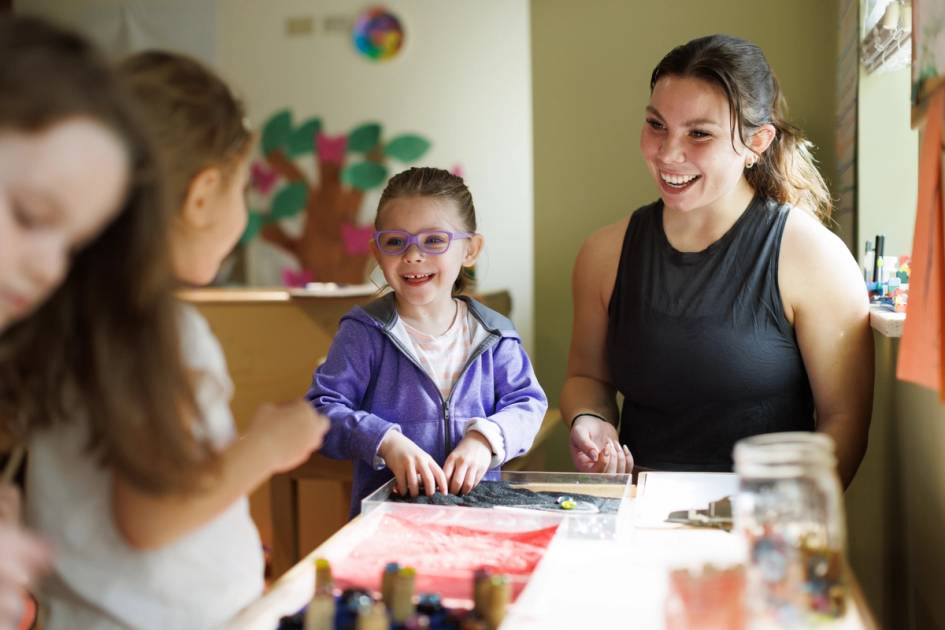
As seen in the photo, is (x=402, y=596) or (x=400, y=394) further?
(x=400, y=394)

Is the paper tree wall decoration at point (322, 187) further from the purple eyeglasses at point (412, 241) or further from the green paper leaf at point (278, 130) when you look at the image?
the purple eyeglasses at point (412, 241)

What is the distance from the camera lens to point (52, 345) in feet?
3.06

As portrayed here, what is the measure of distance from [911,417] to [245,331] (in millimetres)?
2494

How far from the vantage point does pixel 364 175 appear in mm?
3955

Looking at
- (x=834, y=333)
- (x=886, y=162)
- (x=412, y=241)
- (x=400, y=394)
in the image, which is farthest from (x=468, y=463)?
(x=886, y=162)

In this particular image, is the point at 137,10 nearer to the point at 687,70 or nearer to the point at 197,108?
the point at 687,70

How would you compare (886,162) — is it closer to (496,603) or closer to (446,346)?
(446,346)

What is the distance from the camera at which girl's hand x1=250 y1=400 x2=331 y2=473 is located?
1008mm

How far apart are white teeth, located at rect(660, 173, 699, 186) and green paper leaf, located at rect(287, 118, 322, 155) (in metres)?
2.34

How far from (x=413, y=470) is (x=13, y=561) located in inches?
31.5

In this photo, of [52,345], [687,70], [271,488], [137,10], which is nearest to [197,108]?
[52,345]

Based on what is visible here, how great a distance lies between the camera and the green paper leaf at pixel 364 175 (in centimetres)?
393

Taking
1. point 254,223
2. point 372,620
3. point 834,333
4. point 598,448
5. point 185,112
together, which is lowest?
point 598,448

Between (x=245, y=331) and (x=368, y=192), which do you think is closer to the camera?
(x=245, y=331)
